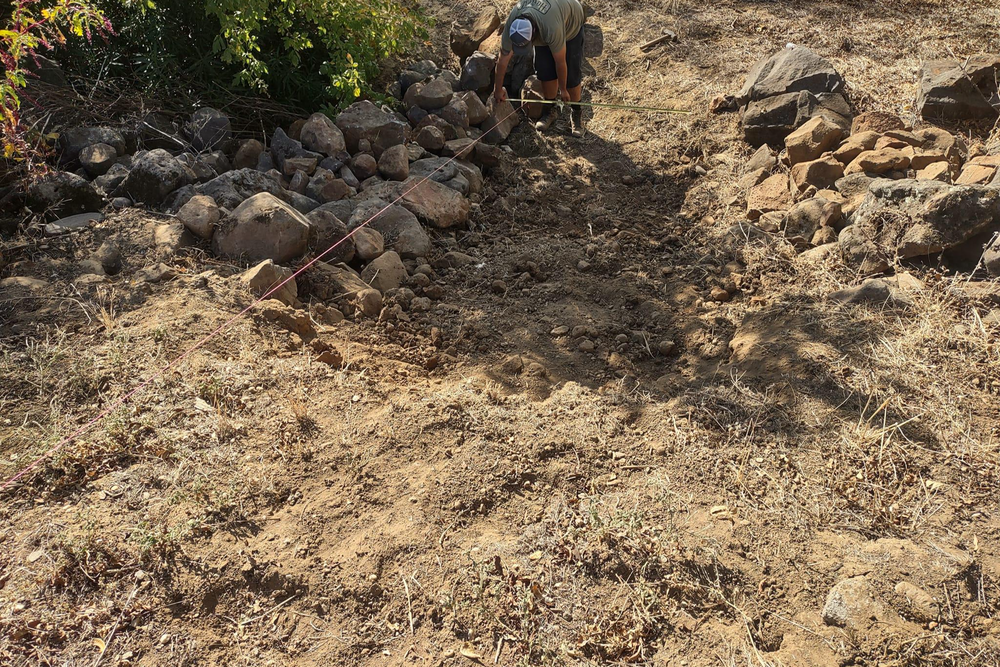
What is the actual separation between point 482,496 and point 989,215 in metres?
2.89

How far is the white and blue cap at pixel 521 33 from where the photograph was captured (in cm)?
532

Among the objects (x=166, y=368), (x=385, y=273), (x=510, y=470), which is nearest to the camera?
(x=510, y=470)

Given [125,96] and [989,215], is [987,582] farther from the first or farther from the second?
[125,96]

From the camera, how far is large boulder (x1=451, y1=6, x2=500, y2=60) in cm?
629

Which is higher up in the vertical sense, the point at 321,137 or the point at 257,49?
the point at 257,49

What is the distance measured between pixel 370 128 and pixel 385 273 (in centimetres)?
144

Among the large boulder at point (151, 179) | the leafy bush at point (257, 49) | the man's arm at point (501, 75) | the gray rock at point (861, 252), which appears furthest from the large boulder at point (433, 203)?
the gray rock at point (861, 252)

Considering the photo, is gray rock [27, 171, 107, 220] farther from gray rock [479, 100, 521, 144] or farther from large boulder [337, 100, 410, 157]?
gray rock [479, 100, 521, 144]

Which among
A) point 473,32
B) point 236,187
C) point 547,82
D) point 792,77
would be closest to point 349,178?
point 236,187

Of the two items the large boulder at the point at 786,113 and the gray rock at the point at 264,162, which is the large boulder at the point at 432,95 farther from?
the large boulder at the point at 786,113

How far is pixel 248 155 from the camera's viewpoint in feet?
15.0

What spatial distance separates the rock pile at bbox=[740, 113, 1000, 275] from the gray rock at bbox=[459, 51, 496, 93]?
226cm

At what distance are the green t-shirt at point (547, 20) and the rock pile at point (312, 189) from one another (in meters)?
0.72

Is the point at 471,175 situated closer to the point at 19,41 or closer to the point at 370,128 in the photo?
the point at 370,128
